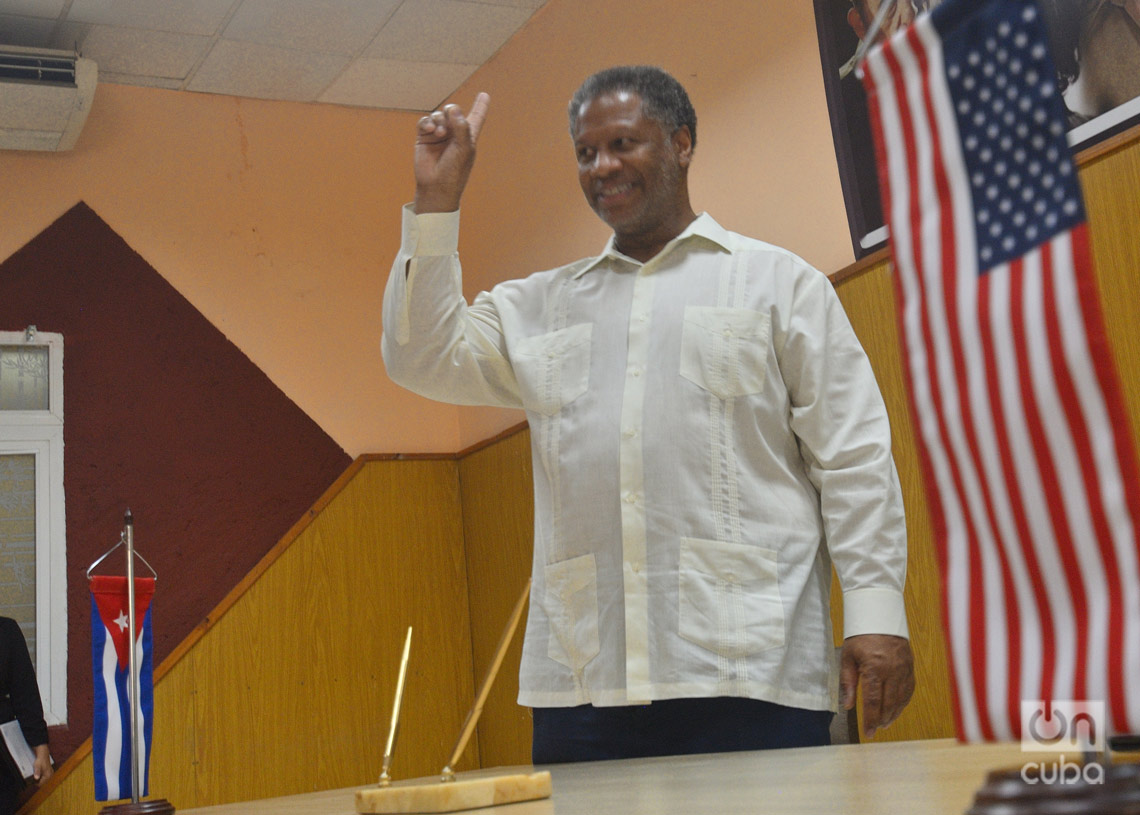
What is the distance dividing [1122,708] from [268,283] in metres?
4.81

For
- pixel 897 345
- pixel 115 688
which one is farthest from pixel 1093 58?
pixel 115 688

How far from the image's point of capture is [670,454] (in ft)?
5.42

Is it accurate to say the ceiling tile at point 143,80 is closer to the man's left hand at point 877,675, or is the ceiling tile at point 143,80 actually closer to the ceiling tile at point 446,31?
the ceiling tile at point 446,31

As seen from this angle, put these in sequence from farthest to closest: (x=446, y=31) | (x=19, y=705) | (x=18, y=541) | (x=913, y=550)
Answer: (x=446, y=31)
(x=18, y=541)
(x=19, y=705)
(x=913, y=550)

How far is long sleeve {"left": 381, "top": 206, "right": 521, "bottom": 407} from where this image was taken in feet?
5.62

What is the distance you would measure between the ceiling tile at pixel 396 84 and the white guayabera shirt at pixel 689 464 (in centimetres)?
340

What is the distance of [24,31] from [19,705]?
237cm

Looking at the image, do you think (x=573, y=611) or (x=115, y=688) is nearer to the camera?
(x=573, y=611)

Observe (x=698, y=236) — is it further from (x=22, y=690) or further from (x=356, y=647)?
(x=356, y=647)

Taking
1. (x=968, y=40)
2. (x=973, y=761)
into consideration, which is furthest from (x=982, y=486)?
(x=973, y=761)

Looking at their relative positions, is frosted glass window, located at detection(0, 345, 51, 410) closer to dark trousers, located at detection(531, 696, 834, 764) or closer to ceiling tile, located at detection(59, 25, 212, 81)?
ceiling tile, located at detection(59, 25, 212, 81)

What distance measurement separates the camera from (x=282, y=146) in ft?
Result: 16.9

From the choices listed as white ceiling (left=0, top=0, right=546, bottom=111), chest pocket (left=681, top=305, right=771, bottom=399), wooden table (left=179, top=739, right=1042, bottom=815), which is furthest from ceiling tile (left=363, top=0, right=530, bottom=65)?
wooden table (left=179, top=739, right=1042, bottom=815)

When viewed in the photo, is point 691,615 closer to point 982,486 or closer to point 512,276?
point 982,486
